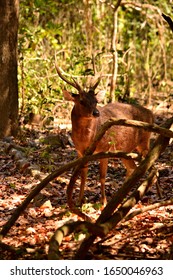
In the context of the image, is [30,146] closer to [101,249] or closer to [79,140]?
[79,140]

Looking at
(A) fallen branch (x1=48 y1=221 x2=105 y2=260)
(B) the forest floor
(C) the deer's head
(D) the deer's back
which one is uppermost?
(C) the deer's head

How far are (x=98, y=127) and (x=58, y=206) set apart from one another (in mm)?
1130

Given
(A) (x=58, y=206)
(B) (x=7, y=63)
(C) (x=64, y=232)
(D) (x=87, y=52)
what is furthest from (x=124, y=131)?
(D) (x=87, y=52)

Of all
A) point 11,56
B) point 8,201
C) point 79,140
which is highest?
point 11,56

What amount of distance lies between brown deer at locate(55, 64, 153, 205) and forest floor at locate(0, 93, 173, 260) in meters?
0.48

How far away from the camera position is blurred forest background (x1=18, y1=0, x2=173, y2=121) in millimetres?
12359

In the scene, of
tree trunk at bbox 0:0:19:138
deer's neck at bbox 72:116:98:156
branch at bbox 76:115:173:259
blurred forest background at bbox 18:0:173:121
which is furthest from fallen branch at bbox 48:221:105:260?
tree trunk at bbox 0:0:19:138

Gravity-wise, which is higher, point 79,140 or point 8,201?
point 79,140

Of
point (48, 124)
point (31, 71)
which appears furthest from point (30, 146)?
point (31, 71)

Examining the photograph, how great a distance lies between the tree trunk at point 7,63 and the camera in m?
10.6

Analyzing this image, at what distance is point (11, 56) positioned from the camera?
422 inches

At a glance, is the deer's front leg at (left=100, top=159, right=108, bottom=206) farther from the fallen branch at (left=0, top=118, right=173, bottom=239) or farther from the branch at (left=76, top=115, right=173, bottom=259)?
the branch at (left=76, top=115, right=173, bottom=259)
